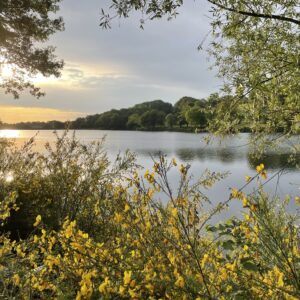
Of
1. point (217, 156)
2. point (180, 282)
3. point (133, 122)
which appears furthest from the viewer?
point (133, 122)

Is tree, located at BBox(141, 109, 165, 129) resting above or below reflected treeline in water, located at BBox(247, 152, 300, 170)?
above

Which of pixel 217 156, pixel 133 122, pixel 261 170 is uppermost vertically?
pixel 133 122

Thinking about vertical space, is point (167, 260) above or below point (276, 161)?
above

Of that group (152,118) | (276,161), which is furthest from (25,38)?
(152,118)

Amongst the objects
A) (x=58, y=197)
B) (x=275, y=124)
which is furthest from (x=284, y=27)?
(x=58, y=197)

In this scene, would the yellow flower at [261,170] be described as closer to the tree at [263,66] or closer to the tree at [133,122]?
the tree at [263,66]

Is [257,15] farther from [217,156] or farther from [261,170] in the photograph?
[217,156]

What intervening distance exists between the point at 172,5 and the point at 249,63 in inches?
97.6

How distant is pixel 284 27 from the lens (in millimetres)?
8961

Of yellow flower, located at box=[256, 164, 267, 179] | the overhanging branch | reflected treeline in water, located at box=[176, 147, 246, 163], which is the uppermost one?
the overhanging branch

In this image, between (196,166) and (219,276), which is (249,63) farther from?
(196,166)

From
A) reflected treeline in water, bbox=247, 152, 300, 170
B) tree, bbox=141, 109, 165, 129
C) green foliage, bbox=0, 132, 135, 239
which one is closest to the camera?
green foliage, bbox=0, 132, 135, 239

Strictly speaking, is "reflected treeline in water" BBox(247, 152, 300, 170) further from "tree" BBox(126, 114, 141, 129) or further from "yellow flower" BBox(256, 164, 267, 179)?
"tree" BBox(126, 114, 141, 129)

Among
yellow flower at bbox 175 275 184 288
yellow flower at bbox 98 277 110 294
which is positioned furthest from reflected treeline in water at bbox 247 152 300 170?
yellow flower at bbox 98 277 110 294
